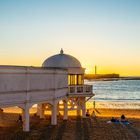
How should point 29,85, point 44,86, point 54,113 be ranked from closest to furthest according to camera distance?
1. point 29,85
2. point 44,86
3. point 54,113

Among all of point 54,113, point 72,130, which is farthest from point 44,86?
point 72,130

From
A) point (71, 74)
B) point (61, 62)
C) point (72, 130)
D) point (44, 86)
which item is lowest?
point (72, 130)

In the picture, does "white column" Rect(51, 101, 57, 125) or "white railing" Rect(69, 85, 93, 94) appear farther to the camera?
"white railing" Rect(69, 85, 93, 94)

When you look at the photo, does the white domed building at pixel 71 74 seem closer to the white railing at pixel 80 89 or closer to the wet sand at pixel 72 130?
the white railing at pixel 80 89

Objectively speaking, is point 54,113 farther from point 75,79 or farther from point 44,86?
point 75,79

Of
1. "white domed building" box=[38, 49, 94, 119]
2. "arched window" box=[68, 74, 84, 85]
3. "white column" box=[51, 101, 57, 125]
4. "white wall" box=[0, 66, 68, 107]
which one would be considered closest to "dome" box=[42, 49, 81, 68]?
"white domed building" box=[38, 49, 94, 119]

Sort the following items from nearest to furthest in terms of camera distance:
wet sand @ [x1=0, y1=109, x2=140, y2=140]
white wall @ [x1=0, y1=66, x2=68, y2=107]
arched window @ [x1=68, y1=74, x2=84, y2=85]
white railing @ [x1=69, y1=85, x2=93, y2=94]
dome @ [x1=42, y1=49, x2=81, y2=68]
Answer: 1. white wall @ [x1=0, y1=66, x2=68, y2=107]
2. wet sand @ [x1=0, y1=109, x2=140, y2=140]
3. dome @ [x1=42, y1=49, x2=81, y2=68]
4. white railing @ [x1=69, y1=85, x2=93, y2=94]
5. arched window @ [x1=68, y1=74, x2=84, y2=85]

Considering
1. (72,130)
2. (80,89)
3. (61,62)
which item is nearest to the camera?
(72,130)

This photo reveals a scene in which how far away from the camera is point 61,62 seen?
36.4 metres

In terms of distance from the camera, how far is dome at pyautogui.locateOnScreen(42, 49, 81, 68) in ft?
119

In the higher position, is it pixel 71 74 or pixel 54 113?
pixel 71 74

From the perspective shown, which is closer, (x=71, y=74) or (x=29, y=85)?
(x=29, y=85)

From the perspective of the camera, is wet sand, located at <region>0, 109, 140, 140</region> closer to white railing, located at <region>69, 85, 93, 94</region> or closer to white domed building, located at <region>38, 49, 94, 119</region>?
white domed building, located at <region>38, 49, 94, 119</region>

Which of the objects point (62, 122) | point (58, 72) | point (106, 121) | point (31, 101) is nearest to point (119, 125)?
point (106, 121)
